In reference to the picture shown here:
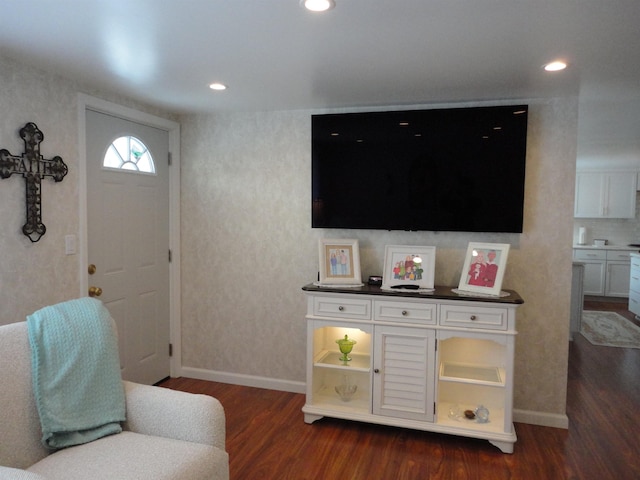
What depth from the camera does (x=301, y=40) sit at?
6.84ft

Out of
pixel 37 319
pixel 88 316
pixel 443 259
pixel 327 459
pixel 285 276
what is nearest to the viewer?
pixel 37 319

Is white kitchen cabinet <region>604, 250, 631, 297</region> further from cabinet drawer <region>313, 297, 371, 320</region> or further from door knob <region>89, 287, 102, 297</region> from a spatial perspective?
door knob <region>89, 287, 102, 297</region>

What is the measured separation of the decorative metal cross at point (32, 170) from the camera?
8.11 ft

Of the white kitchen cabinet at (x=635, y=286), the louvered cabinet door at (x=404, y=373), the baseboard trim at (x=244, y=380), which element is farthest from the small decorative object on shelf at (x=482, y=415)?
the white kitchen cabinet at (x=635, y=286)

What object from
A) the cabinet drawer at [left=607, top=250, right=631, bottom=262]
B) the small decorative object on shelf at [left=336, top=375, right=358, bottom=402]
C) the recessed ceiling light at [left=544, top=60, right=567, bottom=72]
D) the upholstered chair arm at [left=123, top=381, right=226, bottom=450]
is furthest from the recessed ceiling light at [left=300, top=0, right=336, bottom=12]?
the cabinet drawer at [left=607, top=250, right=631, bottom=262]

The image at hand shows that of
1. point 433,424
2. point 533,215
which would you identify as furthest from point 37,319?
point 533,215

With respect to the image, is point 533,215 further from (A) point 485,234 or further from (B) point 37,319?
(B) point 37,319

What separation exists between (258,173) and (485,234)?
5.91 ft

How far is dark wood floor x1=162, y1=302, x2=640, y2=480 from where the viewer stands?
252 cm

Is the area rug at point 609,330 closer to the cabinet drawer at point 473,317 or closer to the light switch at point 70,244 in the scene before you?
the cabinet drawer at point 473,317

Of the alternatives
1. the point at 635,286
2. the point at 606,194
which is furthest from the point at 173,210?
the point at 606,194

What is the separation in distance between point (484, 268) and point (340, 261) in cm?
98

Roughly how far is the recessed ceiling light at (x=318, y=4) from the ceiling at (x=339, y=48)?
4 cm

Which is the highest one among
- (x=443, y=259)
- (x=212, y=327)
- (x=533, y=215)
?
(x=533, y=215)
